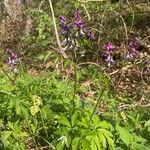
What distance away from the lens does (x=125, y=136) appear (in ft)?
10.1

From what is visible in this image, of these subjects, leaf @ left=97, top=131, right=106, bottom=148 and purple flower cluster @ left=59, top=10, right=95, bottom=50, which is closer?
leaf @ left=97, top=131, right=106, bottom=148

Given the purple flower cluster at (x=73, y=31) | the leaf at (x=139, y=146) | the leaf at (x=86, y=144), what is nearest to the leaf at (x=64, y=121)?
the leaf at (x=86, y=144)

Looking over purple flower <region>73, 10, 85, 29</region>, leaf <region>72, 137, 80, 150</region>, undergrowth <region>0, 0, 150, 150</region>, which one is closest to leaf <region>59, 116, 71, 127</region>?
undergrowth <region>0, 0, 150, 150</region>

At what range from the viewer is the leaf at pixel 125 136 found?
3.06 m

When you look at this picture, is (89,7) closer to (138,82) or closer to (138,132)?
(138,82)

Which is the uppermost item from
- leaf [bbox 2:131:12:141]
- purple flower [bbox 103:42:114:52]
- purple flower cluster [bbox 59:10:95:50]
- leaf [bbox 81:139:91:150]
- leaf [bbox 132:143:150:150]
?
purple flower cluster [bbox 59:10:95:50]

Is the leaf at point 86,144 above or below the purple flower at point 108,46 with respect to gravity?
above

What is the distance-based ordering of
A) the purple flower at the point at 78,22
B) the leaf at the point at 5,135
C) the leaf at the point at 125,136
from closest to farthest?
the leaf at the point at 125,136 < the leaf at the point at 5,135 < the purple flower at the point at 78,22

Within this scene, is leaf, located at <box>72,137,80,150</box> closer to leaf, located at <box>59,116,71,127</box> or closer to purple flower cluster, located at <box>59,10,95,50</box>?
leaf, located at <box>59,116,71,127</box>

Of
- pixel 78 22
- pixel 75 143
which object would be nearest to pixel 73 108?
pixel 75 143

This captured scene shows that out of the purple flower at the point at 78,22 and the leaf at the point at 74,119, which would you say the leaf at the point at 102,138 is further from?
the purple flower at the point at 78,22

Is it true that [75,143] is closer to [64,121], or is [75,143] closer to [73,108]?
[64,121]

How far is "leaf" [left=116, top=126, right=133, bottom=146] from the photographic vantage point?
306 cm

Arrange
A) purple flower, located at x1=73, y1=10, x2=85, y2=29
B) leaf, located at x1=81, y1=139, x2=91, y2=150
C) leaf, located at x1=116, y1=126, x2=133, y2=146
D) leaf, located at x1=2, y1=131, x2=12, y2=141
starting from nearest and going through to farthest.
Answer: leaf, located at x1=81, y1=139, x2=91, y2=150 → leaf, located at x1=116, y1=126, x2=133, y2=146 → leaf, located at x1=2, y1=131, x2=12, y2=141 → purple flower, located at x1=73, y1=10, x2=85, y2=29
